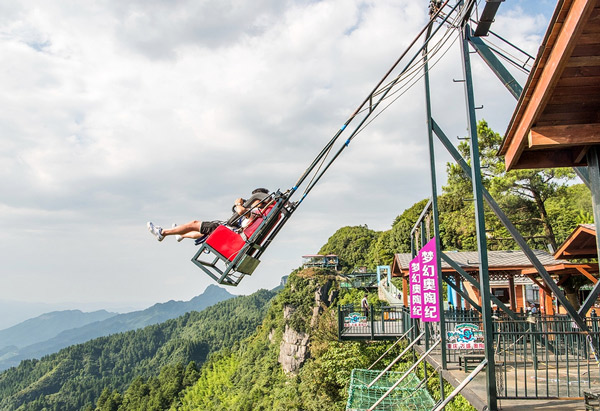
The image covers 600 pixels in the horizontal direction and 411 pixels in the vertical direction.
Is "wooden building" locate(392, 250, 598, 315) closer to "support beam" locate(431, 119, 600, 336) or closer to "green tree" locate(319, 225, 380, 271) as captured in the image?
"support beam" locate(431, 119, 600, 336)

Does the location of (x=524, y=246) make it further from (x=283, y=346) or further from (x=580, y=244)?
(x=283, y=346)

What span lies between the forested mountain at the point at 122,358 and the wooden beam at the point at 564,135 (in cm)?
9911

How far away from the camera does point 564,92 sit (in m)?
4.36

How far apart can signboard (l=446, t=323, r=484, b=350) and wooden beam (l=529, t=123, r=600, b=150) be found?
256 inches

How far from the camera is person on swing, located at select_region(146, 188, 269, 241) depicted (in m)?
7.23

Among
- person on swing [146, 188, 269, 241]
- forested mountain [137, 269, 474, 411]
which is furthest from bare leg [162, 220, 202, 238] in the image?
forested mountain [137, 269, 474, 411]

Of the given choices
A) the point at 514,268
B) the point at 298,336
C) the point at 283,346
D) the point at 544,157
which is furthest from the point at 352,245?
the point at 544,157

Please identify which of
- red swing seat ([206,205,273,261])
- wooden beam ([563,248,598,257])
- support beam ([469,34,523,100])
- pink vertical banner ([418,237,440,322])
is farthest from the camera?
wooden beam ([563,248,598,257])

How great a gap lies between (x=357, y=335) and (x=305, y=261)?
189 ft

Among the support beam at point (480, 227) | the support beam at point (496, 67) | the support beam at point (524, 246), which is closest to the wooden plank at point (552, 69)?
the support beam at point (524, 246)

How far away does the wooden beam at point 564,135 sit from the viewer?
440 centimetres

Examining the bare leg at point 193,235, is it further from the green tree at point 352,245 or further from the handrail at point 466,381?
the green tree at point 352,245

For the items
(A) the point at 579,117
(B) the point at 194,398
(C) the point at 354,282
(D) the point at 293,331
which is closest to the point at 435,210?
(A) the point at 579,117

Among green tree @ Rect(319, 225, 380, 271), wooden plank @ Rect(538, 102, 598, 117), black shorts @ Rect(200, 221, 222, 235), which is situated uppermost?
green tree @ Rect(319, 225, 380, 271)
